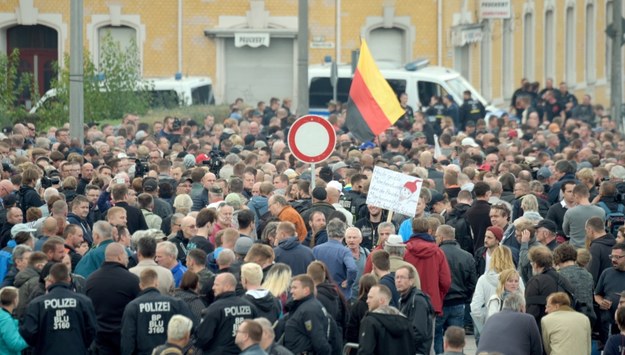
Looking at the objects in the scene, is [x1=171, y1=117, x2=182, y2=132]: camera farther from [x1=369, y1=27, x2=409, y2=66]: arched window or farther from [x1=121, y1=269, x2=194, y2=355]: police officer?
[x1=121, y1=269, x2=194, y2=355]: police officer

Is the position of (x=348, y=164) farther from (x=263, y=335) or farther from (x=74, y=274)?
(x=263, y=335)

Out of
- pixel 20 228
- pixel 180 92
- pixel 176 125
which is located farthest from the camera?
pixel 180 92

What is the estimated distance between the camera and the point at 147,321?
47.9ft

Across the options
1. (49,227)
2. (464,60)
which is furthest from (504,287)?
(464,60)

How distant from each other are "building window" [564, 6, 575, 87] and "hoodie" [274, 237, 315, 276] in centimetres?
4537

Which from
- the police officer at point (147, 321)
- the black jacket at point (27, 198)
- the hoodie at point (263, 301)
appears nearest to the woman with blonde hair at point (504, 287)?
the hoodie at point (263, 301)

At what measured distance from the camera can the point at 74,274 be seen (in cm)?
1594

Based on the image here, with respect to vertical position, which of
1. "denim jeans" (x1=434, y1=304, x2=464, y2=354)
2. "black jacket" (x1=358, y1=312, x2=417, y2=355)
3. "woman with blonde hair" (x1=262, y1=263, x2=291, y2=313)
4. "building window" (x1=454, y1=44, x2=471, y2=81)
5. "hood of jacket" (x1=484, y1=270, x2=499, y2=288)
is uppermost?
"building window" (x1=454, y1=44, x2=471, y2=81)

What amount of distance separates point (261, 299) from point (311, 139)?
21.5ft

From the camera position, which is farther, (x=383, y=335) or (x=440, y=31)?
(x=440, y=31)

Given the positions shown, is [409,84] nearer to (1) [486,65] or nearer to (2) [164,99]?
(2) [164,99]

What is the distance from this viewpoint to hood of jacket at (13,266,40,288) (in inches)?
607

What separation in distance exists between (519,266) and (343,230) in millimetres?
1909

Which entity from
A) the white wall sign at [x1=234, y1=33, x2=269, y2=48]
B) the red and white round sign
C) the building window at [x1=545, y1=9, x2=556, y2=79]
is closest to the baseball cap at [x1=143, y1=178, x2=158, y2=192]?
the red and white round sign
